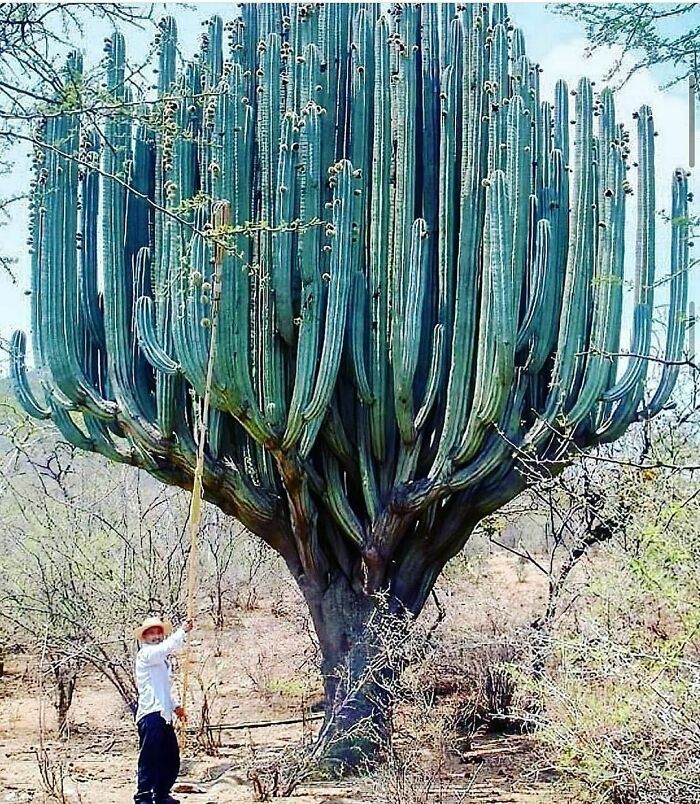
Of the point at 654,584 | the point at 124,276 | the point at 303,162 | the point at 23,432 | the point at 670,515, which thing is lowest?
the point at 654,584

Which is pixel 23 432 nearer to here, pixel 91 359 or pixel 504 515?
pixel 91 359

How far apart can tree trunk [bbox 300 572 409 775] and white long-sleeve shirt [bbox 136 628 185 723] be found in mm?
1240

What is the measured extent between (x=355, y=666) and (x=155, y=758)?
1777 mm

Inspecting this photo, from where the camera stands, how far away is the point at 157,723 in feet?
19.6

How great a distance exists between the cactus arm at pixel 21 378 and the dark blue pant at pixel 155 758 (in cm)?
258

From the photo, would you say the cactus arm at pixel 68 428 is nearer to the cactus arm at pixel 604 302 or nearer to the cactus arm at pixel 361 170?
the cactus arm at pixel 361 170

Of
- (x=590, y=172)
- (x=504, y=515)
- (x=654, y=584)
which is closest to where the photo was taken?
(x=654, y=584)

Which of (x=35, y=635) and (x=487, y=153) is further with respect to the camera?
(x=35, y=635)

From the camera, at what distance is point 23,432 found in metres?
10.6

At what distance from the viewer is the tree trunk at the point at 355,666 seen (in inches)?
276

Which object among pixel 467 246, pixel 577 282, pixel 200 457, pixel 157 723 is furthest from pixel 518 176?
pixel 157 723

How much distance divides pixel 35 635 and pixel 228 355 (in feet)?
13.9

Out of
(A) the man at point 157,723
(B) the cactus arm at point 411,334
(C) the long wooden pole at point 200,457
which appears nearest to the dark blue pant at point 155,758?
(A) the man at point 157,723

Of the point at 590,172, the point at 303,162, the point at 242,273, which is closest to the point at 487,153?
the point at 590,172
